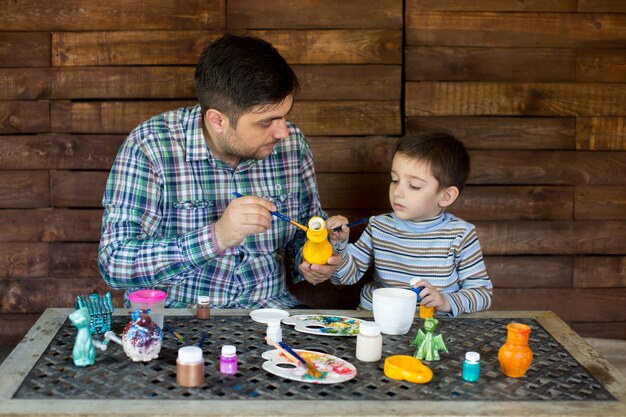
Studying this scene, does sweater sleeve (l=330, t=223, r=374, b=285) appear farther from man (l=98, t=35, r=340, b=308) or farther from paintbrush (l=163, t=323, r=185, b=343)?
paintbrush (l=163, t=323, r=185, b=343)

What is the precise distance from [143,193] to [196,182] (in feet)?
0.63

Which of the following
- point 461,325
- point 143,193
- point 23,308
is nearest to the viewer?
point 461,325

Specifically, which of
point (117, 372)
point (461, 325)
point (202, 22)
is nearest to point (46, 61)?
point (202, 22)

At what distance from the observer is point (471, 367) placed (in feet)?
5.07

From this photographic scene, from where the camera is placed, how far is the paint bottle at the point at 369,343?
1.65 meters

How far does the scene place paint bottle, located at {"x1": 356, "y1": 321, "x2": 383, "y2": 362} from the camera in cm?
165

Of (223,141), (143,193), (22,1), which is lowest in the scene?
(143,193)

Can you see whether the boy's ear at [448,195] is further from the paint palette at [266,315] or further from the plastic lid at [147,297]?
the plastic lid at [147,297]

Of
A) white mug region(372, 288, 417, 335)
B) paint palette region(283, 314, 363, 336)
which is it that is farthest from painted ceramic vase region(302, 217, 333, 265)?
white mug region(372, 288, 417, 335)

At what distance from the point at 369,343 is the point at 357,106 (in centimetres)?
159

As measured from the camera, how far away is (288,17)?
2994 mm

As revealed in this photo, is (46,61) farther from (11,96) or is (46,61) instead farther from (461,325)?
(461,325)

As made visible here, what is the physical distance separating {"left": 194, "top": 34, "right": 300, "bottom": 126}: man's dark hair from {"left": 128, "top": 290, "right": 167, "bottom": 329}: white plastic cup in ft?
2.30

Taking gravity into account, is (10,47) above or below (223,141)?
above
